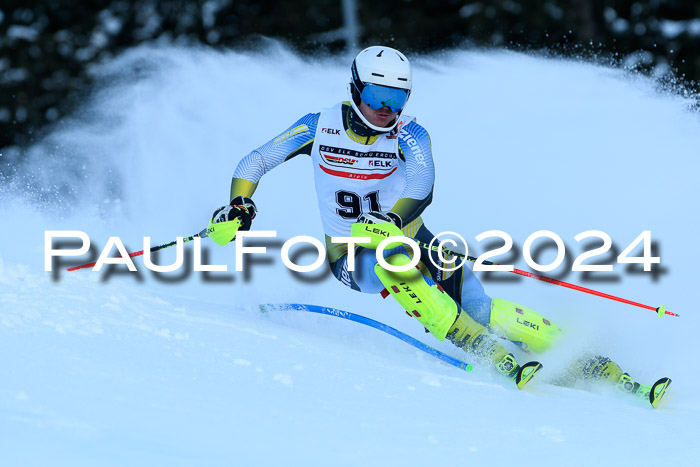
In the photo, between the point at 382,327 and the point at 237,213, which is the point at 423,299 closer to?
the point at 382,327

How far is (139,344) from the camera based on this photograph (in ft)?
12.6

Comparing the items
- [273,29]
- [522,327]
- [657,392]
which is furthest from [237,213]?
[273,29]

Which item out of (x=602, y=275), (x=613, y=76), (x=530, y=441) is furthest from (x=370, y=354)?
(x=613, y=76)

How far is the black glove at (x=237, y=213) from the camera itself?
4402mm

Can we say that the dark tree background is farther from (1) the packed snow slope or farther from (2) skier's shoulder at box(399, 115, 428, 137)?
(2) skier's shoulder at box(399, 115, 428, 137)

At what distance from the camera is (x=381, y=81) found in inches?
171

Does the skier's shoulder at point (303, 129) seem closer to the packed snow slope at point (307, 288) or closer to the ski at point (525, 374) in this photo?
the packed snow slope at point (307, 288)

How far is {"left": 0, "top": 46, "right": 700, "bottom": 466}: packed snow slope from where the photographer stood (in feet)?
10.6

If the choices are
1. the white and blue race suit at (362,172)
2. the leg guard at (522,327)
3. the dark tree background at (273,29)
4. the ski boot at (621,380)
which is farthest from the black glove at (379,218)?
the dark tree background at (273,29)

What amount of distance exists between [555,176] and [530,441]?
475 cm

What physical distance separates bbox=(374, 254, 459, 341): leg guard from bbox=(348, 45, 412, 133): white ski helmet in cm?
67

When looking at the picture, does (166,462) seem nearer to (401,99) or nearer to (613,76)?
(401,99)

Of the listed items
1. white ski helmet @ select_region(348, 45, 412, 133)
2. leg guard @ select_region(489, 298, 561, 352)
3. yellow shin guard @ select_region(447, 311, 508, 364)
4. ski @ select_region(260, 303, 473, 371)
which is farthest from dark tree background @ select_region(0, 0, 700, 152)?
yellow shin guard @ select_region(447, 311, 508, 364)

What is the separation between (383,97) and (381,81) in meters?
0.07
